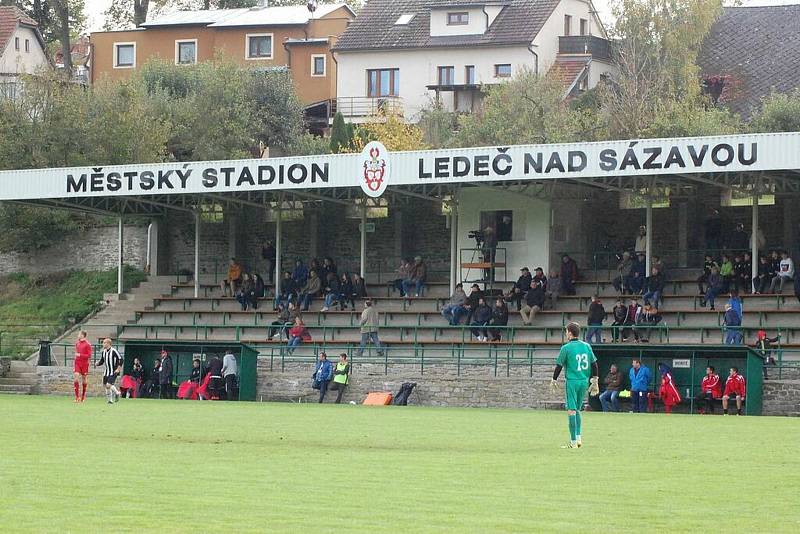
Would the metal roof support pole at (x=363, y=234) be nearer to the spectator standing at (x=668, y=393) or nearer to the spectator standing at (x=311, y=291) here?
A: the spectator standing at (x=311, y=291)

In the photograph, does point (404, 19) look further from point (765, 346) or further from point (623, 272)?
point (765, 346)

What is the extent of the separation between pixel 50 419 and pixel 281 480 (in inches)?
476

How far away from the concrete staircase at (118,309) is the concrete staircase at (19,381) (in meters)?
3.32

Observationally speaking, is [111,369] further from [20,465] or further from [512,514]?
[512,514]

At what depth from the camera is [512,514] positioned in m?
10.8

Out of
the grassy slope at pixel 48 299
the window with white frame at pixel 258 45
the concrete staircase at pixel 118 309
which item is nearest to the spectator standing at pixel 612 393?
the concrete staircase at pixel 118 309

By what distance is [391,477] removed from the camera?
1352 cm

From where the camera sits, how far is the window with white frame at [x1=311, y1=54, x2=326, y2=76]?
77562mm

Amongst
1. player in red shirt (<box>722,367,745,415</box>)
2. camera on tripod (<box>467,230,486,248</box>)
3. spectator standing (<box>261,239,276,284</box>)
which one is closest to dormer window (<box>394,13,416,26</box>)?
spectator standing (<box>261,239,276,284</box>)

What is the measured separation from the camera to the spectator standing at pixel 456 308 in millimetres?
39406

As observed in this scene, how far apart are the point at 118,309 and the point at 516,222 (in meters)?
13.1

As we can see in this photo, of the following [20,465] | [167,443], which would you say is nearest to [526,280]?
[167,443]

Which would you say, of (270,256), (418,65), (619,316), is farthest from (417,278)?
(418,65)

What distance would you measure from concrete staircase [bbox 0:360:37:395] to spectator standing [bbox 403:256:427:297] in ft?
34.9
